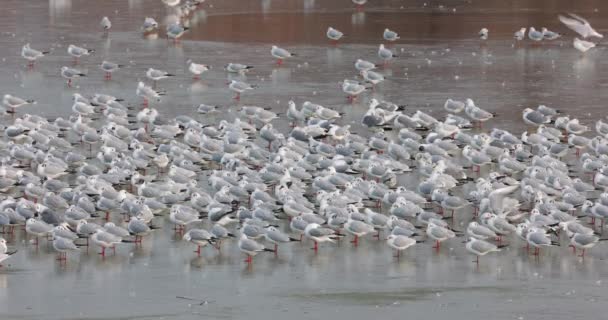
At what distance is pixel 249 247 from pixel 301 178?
4.10 metres

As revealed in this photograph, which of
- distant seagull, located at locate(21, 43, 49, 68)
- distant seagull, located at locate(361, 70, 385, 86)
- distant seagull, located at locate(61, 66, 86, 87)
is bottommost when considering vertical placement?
distant seagull, located at locate(361, 70, 385, 86)

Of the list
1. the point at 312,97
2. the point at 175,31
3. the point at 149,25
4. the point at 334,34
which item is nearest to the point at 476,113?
the point at 312,97

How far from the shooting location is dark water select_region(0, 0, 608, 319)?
748 inches

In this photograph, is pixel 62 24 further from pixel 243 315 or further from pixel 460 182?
pixel 243 315

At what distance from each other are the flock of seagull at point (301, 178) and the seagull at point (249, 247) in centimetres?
2

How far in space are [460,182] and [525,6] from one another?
1065 inches

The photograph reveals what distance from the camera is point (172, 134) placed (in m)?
28.5

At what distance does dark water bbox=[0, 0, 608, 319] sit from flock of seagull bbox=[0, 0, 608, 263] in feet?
1.26

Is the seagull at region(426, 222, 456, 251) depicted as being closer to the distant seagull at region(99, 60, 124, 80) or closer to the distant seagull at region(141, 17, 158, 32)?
the distant seagull at region(99, 60, 124, 80)

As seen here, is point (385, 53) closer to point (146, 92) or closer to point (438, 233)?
point (146, 92)

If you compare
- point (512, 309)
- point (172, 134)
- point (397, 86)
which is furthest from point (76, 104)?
point (512, 309)

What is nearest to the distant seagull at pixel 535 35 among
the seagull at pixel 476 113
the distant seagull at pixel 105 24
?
the seagull at pixel 476 113

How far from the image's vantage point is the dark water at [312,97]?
19000 mm

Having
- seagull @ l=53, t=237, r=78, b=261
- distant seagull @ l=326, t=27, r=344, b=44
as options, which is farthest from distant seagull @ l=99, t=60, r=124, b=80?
seagull @ l=53, t=237, r=78, b=261
